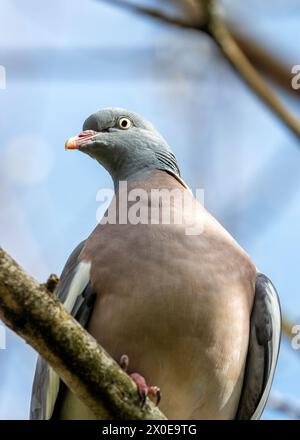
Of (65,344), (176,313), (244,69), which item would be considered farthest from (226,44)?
(65,344)

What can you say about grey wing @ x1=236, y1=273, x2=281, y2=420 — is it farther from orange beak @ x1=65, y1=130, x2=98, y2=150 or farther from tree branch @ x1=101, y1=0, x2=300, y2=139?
orange beak @ x1=65, y1=130, x2=98, y2=150

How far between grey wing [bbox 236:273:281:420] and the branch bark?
1174 millimetres

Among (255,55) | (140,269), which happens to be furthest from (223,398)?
(255,55)

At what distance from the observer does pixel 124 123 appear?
482 cm

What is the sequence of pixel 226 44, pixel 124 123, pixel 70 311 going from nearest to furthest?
pixel 226 44 < pixel 70 311 < pixel 124 123

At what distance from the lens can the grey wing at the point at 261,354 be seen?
13.0ft

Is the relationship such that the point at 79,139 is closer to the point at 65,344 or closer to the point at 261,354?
the point at 261,354

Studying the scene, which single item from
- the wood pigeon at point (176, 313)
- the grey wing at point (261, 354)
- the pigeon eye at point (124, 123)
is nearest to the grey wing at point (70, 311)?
the wood pigeon at point (176, 313)

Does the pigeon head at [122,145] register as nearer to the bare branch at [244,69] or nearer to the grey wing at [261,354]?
the grey wing at [261,354]

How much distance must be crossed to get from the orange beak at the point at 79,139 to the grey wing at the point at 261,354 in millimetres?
1421

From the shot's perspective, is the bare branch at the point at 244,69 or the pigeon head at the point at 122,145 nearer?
the bare branch at the point at 244,69

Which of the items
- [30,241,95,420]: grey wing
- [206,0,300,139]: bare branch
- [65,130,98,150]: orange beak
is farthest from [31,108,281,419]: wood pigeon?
[206,0,300,139]: bare branch

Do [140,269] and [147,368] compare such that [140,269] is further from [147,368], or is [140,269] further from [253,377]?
[253,377]

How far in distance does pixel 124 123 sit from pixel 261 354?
1.69m
